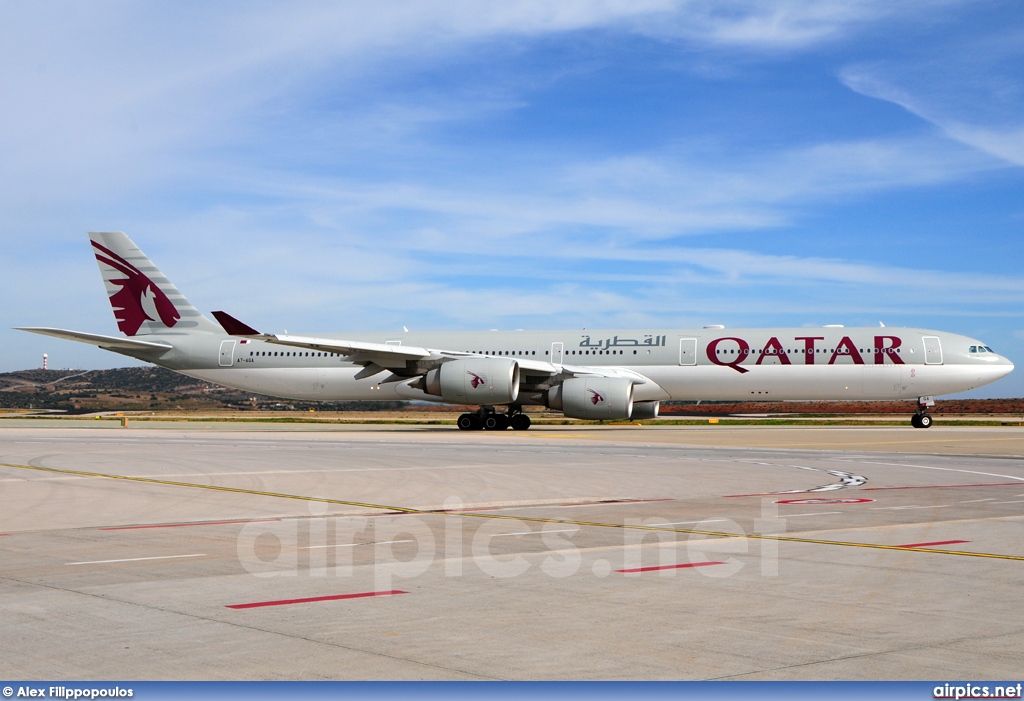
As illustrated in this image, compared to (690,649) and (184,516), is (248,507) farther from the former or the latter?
(690,649)

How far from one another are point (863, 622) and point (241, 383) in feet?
148

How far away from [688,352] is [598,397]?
5.75m

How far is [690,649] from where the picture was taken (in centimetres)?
656

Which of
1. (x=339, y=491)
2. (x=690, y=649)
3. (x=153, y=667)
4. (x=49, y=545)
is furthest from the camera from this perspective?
(x=339, y=491)

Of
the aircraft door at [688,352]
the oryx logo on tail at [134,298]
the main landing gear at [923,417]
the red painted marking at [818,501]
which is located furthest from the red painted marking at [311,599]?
the oryx logo on tail at [134,298]

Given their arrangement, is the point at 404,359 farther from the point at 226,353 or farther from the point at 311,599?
the point at 311,599

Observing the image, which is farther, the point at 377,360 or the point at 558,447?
the point at 377,360

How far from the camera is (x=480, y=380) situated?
1606 inches

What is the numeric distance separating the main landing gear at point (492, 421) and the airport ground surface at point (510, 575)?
2412 centimetres

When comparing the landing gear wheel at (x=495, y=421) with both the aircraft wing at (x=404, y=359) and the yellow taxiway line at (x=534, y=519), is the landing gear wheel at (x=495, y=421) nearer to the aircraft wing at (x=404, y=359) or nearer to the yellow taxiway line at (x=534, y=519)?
the aircraft wing at (x=404, y=359)

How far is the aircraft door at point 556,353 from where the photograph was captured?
4614 centimetres

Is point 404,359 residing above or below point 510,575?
above

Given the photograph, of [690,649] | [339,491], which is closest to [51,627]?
[690,649]

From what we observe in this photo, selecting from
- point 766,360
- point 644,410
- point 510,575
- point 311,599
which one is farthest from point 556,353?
Answer: point 311,599
